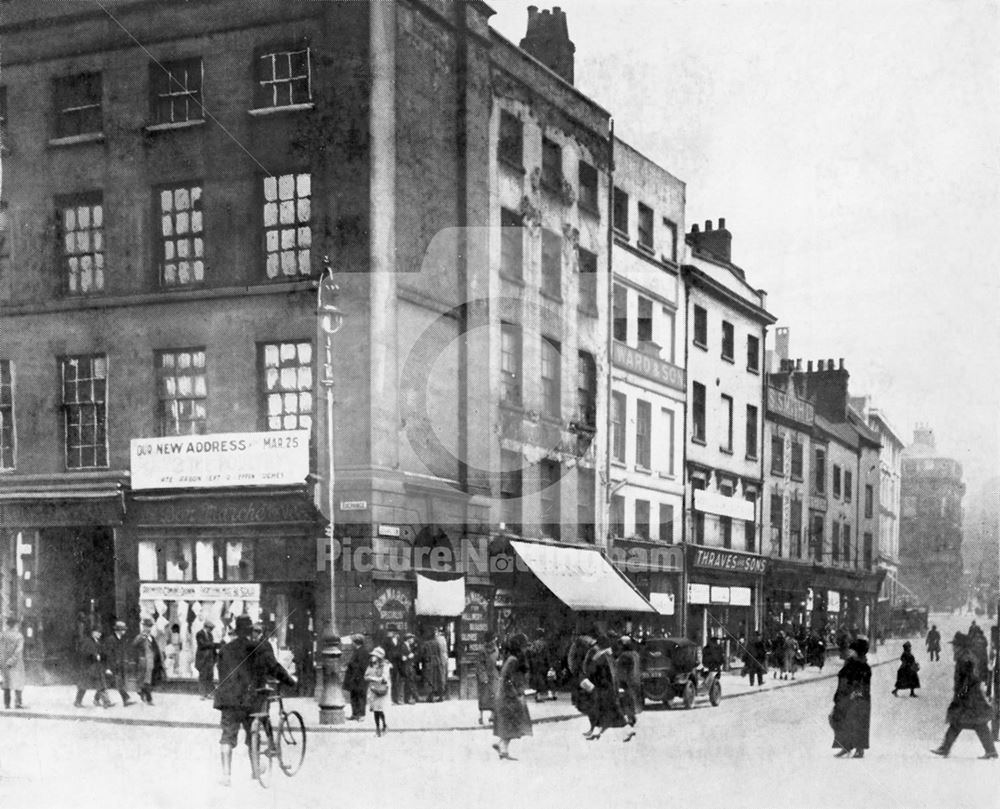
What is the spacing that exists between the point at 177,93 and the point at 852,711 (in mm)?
9754

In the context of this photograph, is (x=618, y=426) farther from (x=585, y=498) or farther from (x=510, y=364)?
(x=510, y=364)

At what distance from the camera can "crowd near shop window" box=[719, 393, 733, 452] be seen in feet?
56.1

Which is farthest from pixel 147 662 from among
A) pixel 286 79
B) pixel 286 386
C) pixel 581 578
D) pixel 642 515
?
pixel 286 79

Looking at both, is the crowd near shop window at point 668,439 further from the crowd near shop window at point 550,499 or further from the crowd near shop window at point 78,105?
the crowd near shop window at point 78,105

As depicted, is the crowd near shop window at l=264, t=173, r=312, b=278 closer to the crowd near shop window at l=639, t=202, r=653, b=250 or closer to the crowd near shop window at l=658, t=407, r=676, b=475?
the crowd near shop window at l=639, t=202, r=653, b=250

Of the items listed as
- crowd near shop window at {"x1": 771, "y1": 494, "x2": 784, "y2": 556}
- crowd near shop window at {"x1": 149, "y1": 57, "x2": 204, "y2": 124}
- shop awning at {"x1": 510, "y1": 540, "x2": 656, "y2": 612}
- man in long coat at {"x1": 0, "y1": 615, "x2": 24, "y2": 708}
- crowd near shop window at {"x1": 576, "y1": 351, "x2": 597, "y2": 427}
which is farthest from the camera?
crowd near shop window at {"x1": 576, "y1": 351, "x2": 597, "y2": 427}

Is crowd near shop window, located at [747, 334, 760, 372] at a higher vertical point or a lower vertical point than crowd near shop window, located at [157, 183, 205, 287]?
lower

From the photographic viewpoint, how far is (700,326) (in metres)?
17.9

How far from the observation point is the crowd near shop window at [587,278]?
16.7 meters

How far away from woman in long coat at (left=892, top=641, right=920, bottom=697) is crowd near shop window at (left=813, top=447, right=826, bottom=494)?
109 inches

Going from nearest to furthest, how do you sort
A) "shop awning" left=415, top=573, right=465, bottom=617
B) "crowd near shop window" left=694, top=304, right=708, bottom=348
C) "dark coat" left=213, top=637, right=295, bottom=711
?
"dark coat" left=213, top=637, right=295, bottom=711 → "shop awning" left=415, top=573, right=465, bottom=617 → "crowd near shop window" left=694, top=304, right=708, bottom=348

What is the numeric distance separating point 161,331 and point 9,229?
221 centimetres

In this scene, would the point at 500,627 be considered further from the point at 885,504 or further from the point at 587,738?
the point at 885,504

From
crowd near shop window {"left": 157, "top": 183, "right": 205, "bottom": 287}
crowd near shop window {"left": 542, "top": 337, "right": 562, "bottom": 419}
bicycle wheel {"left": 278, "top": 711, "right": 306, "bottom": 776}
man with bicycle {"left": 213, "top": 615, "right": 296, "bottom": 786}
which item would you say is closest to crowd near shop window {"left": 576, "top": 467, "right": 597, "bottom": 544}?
crowd near shop window {"left": 542, "top": 337, "right": 562, "bottom": 419}
